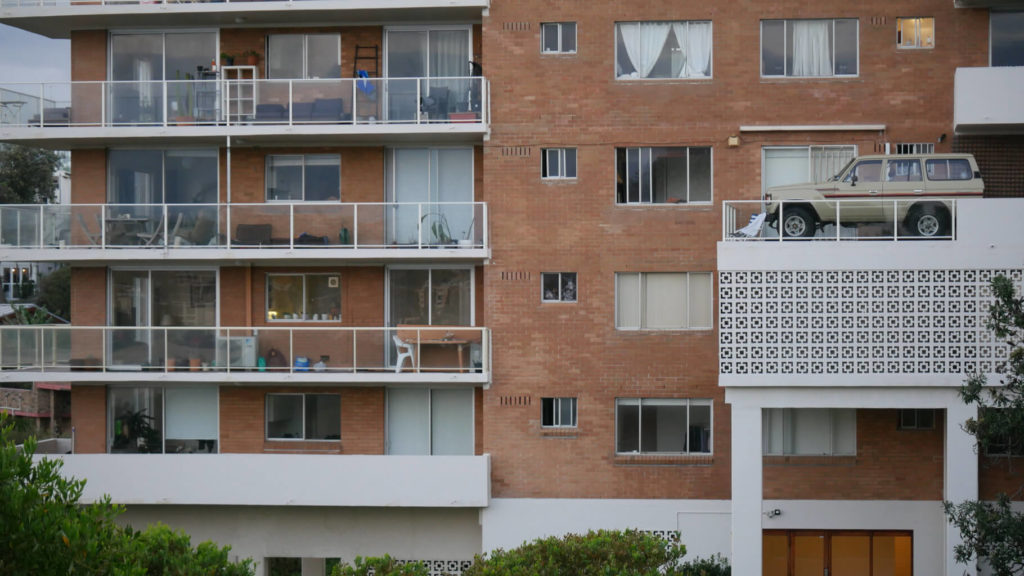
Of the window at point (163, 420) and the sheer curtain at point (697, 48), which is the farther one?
the window at point (163, 420)

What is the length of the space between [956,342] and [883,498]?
4.18 m

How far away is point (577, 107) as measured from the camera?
22.4 m

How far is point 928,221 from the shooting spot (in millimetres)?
19516

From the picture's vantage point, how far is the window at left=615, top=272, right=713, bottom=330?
73.2 feet

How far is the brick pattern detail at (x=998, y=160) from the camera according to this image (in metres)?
22.0

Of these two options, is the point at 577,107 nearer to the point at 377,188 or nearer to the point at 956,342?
the point at 377,188

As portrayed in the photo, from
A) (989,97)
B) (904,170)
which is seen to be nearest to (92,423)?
(904,170)

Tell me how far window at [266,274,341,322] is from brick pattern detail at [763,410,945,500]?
31.2 feet

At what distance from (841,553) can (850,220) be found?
676 cm

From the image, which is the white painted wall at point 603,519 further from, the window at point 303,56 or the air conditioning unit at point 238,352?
the window at point 303,56

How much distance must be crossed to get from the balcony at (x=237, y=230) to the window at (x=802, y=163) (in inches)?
228

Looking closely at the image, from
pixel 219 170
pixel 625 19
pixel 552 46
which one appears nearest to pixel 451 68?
pixel 552 46

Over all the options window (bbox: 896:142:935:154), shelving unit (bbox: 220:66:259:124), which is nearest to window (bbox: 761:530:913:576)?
window (bbox: 896:142:935:154)

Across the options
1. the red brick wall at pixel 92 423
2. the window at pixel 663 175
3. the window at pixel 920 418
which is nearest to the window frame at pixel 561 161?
the window at pixel 663 175
